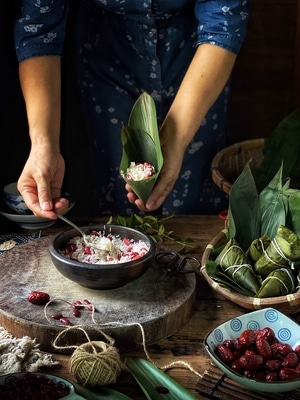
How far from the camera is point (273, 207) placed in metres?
1.74

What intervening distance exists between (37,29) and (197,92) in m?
0.48

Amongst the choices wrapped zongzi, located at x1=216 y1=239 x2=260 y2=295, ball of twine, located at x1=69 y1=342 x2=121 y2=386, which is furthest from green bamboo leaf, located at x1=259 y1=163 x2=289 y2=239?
ball of twine, located at x1=69 y1=342 x2=121 y2=386

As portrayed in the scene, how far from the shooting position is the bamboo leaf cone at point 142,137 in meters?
1.92

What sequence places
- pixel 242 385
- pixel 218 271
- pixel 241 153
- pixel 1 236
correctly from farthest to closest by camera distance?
pixel 241 153, pixel 1 236, pixel 218 271, pixel 242 385

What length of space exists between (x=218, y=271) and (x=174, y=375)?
0.31 m

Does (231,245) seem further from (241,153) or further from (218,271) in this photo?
(241,153)

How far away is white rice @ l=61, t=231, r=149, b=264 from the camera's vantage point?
1.58m

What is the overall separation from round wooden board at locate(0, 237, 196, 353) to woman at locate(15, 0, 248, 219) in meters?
0.15

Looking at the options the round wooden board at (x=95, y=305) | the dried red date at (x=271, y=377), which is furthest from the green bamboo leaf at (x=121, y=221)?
the dried red date at (x=271, y=377)

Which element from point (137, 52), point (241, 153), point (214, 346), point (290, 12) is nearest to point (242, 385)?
point (214, 346)

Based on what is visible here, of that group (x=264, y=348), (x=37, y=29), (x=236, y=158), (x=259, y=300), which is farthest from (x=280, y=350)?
(x=37, y=29)

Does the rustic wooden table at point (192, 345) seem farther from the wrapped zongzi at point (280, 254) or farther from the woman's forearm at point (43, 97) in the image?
the woman's forearm at point (43, 97)

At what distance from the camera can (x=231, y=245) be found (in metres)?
1.62

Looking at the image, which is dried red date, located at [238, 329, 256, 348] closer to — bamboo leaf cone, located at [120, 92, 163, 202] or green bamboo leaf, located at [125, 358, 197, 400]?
green bamboo leaf, located at [125, 358, 197, 400]
